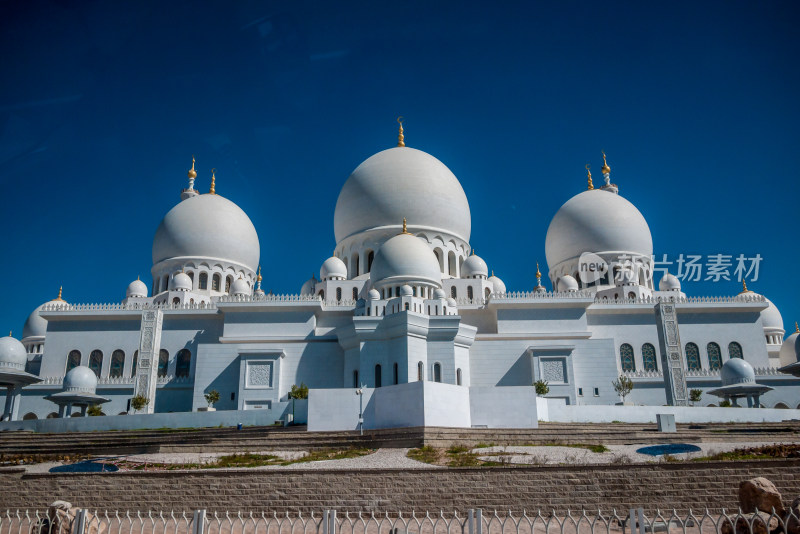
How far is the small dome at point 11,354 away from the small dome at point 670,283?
30256 mm

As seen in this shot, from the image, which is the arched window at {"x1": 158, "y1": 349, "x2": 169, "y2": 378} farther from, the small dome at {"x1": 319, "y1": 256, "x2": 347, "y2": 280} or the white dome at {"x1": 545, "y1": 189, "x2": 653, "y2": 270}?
the white dome at {"x1": 545, "y1": 189, "x2": 653, "y2": 270}

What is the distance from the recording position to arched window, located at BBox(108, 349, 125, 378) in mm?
29953

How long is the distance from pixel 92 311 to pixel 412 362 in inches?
628

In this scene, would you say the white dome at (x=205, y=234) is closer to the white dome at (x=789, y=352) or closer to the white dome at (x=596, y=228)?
the white dome at (x=596, y=228)

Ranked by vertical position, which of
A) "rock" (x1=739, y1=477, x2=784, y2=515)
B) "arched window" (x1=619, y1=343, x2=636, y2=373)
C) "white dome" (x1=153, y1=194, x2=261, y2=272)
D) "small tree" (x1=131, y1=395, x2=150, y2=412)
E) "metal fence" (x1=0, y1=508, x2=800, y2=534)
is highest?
"white dome" (x1=153, y1=194, x2=261, y2=272)

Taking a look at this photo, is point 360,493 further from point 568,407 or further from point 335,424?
point 568,407

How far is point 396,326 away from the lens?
2506 centimetres

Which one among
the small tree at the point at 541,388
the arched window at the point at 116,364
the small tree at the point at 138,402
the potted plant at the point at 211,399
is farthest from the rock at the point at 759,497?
the arched window at the point at 116,364

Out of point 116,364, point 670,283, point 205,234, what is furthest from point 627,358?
point 116,364

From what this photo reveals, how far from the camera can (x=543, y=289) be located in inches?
1385

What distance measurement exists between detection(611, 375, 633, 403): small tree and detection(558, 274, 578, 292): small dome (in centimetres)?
674

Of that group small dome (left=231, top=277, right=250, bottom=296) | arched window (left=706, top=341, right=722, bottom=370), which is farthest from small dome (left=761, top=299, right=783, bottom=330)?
small dome (left=231, top=277, right=250, bottom=296)

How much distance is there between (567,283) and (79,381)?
23066 millimetres

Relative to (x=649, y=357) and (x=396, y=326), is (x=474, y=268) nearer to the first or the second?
(x=396, y=326)
